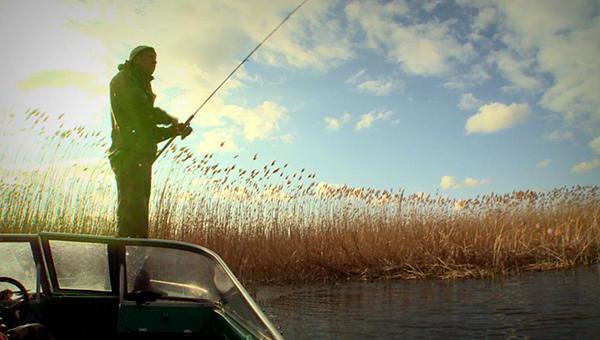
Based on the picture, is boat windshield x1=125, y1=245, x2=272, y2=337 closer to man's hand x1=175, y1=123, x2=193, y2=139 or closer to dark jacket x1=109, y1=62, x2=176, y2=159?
dark jacket x1=109, y1=62, x2=176, y2=159

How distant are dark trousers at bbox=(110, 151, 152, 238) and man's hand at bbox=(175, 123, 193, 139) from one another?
0.55 metres

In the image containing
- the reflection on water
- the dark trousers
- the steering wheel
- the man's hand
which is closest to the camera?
the steering wheel

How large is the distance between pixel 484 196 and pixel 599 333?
A: 23.9 ft

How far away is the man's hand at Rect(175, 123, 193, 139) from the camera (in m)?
4.84

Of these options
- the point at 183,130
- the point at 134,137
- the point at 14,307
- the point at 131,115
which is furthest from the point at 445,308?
the point at 14,307

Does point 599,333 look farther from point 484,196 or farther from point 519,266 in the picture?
point 484,196

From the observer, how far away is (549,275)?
7.78 meters

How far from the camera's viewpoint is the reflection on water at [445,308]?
4.46m

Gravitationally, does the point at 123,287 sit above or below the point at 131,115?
below

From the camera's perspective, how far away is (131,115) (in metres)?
4.46

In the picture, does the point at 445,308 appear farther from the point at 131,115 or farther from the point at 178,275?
the point at 131,115

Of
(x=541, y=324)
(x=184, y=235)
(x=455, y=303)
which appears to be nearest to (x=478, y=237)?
(x=455, y=303)

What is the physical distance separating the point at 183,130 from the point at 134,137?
0.56 metres

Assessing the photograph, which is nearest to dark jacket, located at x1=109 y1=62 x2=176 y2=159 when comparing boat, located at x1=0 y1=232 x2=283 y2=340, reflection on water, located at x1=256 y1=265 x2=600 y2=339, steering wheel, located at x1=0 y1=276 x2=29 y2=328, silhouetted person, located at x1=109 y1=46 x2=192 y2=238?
silhouetted person, located at x1=109 y1=46 x2=192 y2=238
